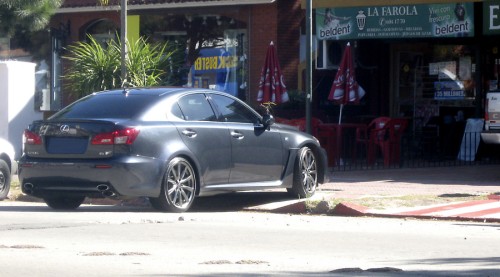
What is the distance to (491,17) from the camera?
1983 centimetres

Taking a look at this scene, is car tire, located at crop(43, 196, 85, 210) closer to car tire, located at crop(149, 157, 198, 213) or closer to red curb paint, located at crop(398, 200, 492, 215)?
car tire, located at crop(149, 157, 198, 213)

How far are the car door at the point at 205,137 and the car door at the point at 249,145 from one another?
0.15 metres

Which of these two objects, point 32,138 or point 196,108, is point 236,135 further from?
point 32,138

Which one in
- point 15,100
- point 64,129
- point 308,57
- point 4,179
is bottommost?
point 4,179

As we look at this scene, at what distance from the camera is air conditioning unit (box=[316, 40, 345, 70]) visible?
2212 centimetres

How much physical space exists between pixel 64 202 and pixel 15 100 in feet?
26.0

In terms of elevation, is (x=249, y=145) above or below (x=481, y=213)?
above

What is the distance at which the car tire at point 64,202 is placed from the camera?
13383 mm

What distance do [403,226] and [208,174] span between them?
8.68 feet

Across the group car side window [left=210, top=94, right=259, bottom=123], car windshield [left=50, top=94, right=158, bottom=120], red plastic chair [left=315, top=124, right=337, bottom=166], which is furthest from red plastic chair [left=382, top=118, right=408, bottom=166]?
car windshield [left=50, top=94, right=158, bottom=120]

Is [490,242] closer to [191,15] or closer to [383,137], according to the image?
[383,137]

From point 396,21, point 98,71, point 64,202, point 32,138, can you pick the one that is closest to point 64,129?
point 32,138

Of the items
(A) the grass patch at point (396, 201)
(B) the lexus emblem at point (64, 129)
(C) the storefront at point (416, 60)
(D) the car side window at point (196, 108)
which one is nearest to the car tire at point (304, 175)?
(A) the grass patch at point (396, 201)

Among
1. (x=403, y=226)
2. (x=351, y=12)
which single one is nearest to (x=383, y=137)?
(x=351, y=12)
